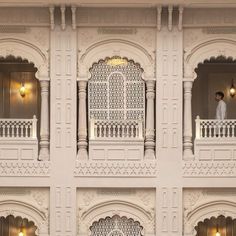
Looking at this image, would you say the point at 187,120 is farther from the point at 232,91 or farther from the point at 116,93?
the point at 232,91

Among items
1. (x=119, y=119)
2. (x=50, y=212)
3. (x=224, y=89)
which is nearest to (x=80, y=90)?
Answer: (x=119, y=119)

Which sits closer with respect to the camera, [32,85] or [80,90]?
[80,90]

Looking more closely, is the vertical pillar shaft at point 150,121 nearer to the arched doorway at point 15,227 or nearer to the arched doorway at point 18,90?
the arched doorway at point 18,90

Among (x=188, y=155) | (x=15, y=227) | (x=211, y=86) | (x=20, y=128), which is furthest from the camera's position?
(x=15, y=227)

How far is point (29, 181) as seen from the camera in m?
18.8

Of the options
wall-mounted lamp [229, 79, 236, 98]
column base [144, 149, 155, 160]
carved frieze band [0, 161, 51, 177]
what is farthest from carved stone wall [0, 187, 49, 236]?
wall-mounted lamp [229, 79, 236, 98]

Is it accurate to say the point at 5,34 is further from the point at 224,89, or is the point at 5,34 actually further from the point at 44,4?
the point at 224,89

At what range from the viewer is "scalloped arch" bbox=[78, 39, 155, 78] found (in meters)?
19.1

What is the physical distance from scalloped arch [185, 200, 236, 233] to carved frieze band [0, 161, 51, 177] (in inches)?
122

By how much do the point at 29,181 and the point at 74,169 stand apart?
0.96m

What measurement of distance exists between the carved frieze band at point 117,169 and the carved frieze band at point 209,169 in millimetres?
701

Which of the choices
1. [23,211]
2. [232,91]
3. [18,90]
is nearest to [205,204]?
[23,211]

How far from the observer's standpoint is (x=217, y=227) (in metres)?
22.2

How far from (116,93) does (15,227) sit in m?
5.02
